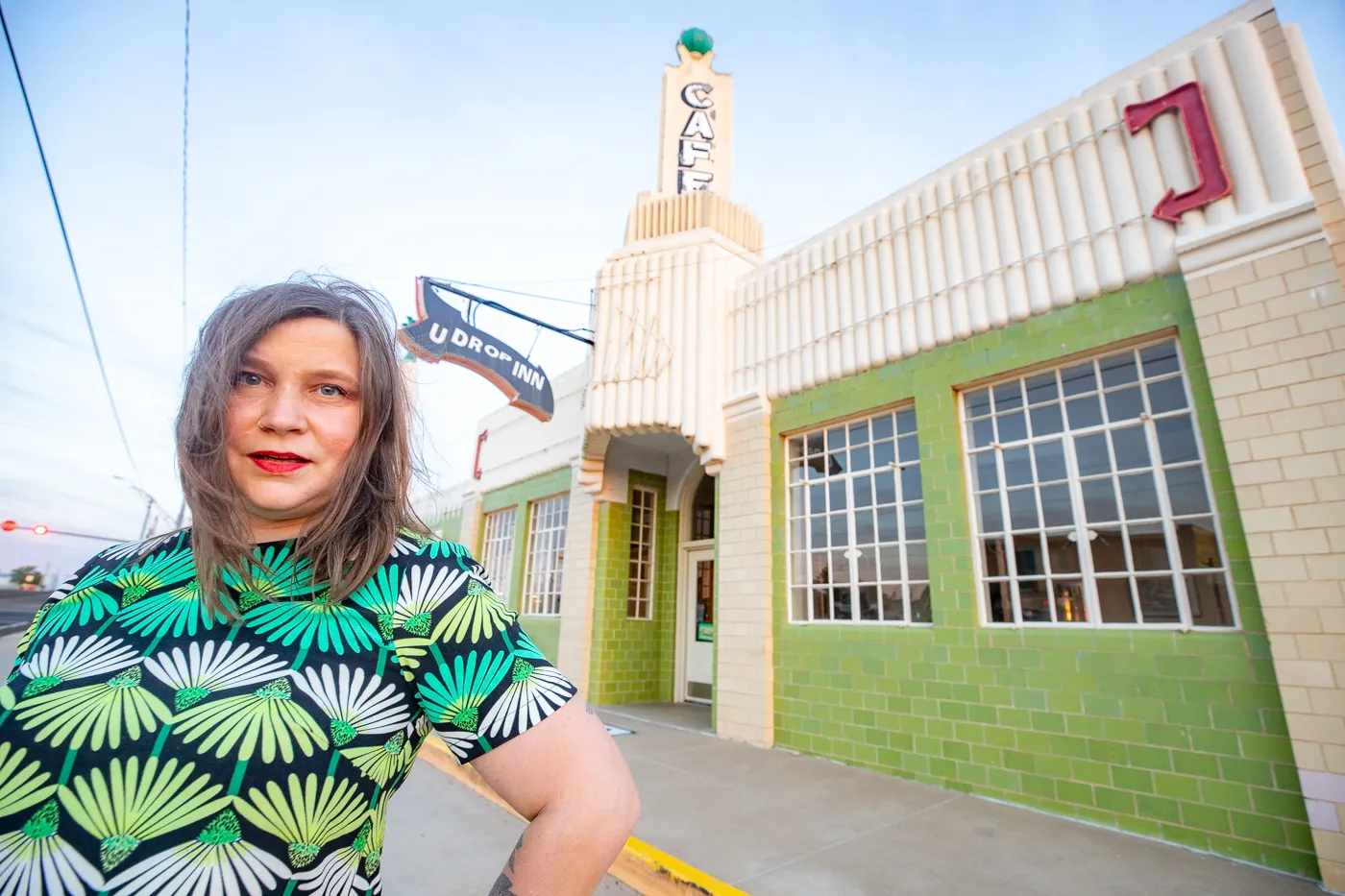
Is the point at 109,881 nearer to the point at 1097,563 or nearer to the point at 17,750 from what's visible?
the point at 17,750

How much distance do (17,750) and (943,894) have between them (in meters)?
3.70

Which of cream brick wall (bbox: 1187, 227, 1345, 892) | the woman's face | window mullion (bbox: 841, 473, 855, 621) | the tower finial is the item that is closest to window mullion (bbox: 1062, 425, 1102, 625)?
cream brick wall (bbox: 1187, 227, 1345, 892)

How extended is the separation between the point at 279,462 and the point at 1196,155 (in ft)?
18.4

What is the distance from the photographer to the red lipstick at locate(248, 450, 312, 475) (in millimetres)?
1056

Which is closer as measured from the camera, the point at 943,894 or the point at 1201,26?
the point at 943,894

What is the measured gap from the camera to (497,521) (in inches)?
475

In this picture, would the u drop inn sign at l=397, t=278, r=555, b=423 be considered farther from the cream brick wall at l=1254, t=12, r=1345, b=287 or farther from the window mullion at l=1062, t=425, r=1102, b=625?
the cream brick wall at l=1254, t=12, r=1345, b=287

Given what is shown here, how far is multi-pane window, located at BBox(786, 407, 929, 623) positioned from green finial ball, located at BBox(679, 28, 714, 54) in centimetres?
672

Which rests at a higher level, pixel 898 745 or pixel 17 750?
pixel 17 750

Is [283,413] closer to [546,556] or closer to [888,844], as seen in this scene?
[888,844]

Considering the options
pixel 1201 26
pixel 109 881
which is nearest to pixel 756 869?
pixel 109 881

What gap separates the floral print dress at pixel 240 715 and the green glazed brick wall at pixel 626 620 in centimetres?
804

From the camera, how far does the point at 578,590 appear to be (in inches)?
360

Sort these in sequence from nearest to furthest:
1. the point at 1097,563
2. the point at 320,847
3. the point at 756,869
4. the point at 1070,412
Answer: the point at 320,847 < the point at 756,869 < the point at 1097,563 < the point at 1070,412
